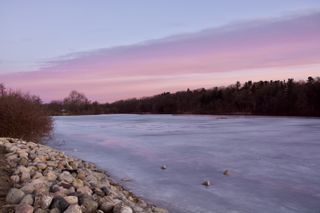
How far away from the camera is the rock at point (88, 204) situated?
5.28 meters

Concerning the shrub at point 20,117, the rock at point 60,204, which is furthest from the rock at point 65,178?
the shrub at point 20,117

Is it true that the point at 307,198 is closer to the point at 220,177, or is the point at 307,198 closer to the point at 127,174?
the point at 220,177

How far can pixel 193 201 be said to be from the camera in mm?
8219

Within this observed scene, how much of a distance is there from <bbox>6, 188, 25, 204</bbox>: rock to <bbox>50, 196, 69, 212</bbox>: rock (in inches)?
17.7

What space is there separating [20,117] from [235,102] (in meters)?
68.8

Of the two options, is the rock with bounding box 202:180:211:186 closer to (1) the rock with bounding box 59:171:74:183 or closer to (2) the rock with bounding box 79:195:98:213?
(1) the rock with bounding box 59:171:74:183

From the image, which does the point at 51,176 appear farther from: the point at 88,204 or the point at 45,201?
the point at 88,204

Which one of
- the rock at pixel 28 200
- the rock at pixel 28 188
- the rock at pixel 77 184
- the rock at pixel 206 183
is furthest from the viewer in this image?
the rock at pixel 206 183

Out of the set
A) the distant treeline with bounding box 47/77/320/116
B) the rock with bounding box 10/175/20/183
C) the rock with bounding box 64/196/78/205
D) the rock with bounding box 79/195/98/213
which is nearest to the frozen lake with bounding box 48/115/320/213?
the rock with bounding box 79/195/98/213

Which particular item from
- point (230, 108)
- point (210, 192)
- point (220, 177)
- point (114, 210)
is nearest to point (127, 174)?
point (220, 177)

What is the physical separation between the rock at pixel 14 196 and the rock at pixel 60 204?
0.45 metres

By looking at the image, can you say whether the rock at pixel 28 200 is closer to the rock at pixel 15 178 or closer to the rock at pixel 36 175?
the rock at pixel 15 178

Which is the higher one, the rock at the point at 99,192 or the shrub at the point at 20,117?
the shrub at the point at 20,117

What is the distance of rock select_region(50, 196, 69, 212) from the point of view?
16.8 feet
